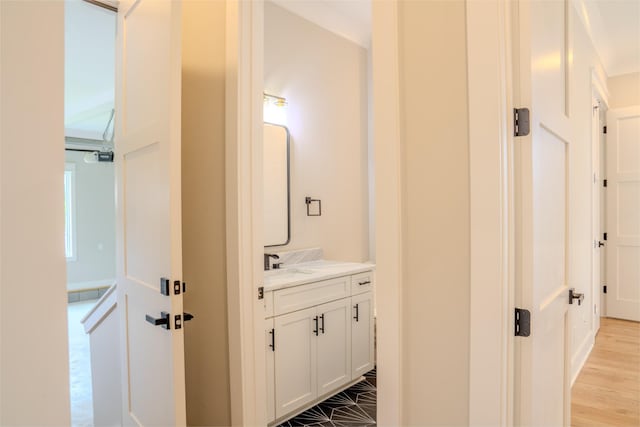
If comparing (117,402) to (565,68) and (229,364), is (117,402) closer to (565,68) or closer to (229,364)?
(229,364)

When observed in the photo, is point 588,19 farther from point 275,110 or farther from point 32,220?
point 32,220

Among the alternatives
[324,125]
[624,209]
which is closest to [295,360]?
[324,125]

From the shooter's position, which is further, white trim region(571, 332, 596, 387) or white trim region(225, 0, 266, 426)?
white trim region(571, 332, 596, 387)

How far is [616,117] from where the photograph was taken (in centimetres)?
448

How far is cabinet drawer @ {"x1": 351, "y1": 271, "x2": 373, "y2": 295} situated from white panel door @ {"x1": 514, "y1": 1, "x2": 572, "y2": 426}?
4.67 ft

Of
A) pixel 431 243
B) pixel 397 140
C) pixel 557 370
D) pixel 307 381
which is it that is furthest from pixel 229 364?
pixel 557 370

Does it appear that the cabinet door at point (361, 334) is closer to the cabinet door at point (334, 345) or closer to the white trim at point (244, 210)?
the cabinet door at point (334, 345)

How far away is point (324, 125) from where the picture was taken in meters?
3.51

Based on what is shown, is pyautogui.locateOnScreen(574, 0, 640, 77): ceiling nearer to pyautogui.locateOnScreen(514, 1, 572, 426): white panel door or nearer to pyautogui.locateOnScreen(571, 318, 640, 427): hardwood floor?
pyautogui.locateOnScreen(514, 1, 572, 426): white panel door

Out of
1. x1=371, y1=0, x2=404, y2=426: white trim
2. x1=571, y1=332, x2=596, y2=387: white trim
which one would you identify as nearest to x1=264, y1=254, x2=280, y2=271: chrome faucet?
x1=371, y1=0, x2=404, y2=426: white trim

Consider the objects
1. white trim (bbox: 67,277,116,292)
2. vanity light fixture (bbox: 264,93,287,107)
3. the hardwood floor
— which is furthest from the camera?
white trim (bbox: 67,277,116,292)

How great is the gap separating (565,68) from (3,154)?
200cm

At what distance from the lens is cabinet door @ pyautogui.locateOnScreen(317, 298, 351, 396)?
8.50 ft

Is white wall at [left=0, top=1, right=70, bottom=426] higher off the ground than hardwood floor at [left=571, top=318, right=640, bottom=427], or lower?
higher
